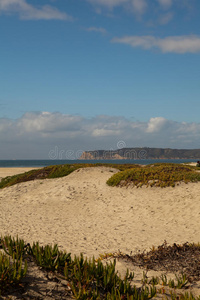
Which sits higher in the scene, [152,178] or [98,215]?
[152,178]

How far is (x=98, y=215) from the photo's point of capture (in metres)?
14.8

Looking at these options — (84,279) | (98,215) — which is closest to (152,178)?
(98,215)

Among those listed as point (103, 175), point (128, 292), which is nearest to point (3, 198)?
point (103, 175)

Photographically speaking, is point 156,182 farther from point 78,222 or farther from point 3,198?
point 3,198

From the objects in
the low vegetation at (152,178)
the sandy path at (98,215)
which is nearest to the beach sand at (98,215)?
the sandy path at (98,215)

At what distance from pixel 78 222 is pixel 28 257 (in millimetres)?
8036

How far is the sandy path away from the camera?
10559mm

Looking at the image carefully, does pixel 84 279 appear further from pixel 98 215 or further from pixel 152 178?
pixel 152 178

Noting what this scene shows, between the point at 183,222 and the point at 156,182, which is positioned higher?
the point at 156,182

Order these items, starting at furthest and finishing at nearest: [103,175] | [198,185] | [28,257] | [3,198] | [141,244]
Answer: [103,175] → [3,198] → [198,185] → [141,244] → [28,257]

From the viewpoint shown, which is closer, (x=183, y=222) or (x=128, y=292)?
(x=128, y=292)

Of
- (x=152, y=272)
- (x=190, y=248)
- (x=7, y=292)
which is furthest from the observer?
(x=190, y=248)

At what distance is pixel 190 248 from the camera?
7344 millimetres

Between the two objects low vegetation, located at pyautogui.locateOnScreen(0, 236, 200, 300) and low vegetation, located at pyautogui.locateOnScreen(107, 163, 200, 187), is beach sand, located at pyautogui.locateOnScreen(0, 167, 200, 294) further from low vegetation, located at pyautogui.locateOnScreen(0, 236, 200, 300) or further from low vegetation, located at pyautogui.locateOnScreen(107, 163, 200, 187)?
low vegetation, located at pyautogui.locateOnScreen(0, 236, 200, 300)
